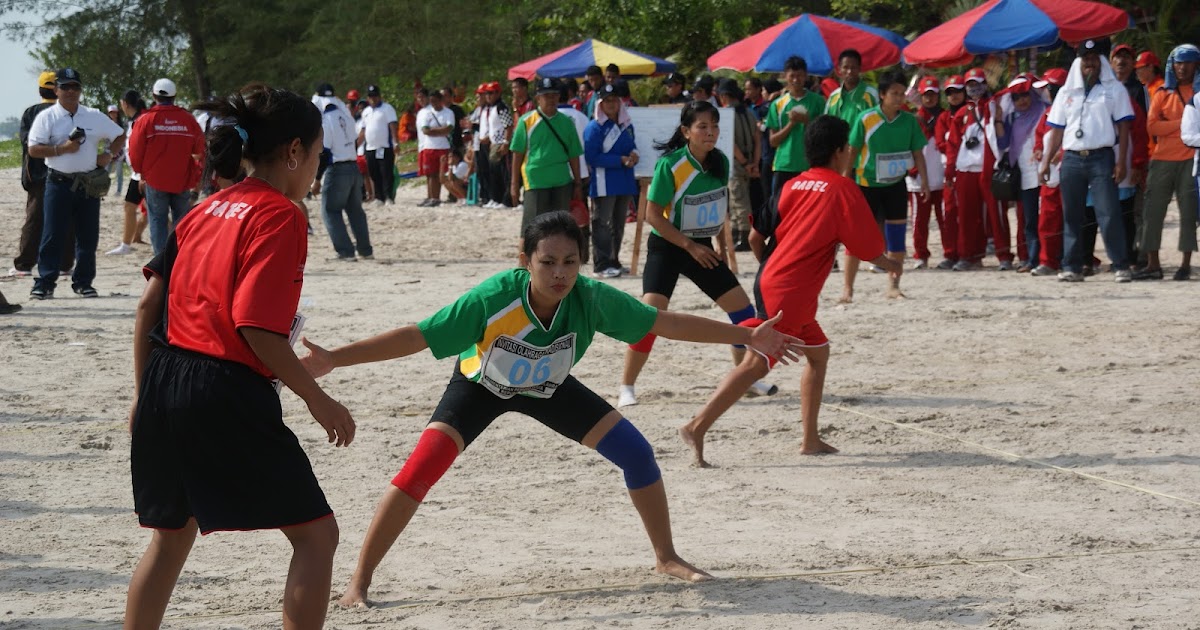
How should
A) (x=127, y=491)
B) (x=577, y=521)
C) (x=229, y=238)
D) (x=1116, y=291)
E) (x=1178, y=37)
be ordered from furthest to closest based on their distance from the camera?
(x=1178, y=37), (x=1116, y=291), (x=127, y=491), (x=577, y=521), (x=229, y=238)

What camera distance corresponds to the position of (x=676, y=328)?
4.78 m

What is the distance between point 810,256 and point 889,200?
20.5ft

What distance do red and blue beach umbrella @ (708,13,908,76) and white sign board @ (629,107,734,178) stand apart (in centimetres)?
343

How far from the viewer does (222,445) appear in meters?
3.57

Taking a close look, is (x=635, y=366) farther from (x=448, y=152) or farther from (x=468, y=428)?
(x=448, y=152)

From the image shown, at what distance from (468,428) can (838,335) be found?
20.7ft

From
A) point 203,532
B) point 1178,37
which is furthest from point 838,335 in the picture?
point 1178,37

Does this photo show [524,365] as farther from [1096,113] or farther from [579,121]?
[579,121]

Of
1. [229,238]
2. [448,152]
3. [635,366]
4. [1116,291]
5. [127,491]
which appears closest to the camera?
[229,238]

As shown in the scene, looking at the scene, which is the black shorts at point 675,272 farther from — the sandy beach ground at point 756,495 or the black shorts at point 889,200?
the black shorts at point 889,200

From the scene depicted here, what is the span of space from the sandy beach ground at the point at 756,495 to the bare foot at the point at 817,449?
72 mm

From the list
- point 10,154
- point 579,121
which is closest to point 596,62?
point 579,121

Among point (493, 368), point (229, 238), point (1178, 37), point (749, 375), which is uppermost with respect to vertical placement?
point (1178, 37)

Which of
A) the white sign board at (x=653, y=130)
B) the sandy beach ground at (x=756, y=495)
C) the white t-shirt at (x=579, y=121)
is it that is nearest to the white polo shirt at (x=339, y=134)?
the white t-shirt at (x=579, y=121)
